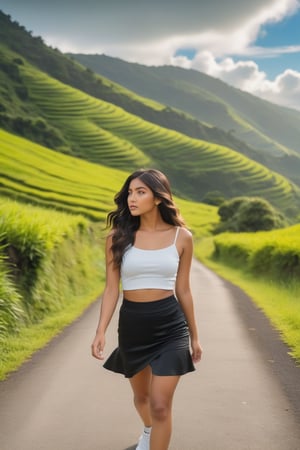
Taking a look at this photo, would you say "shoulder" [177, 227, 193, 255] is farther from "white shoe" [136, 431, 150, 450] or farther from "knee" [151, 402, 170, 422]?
"white shoe" [136, 431, 150, 450]

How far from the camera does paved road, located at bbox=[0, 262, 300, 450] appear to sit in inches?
208

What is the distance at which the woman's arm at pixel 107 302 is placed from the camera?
4.54m

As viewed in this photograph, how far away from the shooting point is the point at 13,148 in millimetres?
90750

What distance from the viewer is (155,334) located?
4348 millimetres

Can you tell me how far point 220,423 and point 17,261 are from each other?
7541mm

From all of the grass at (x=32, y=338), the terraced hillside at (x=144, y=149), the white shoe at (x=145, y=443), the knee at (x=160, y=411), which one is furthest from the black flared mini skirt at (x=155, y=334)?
the terraced hillside at (x=144, y=149)

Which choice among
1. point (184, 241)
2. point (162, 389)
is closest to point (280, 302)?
point (184, 241)

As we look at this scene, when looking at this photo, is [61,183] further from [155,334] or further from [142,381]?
[155,334]

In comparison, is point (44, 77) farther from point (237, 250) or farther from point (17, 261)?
point (17, 261)

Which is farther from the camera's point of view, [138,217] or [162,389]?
[138,217]

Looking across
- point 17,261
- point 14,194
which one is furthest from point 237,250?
point 14,194

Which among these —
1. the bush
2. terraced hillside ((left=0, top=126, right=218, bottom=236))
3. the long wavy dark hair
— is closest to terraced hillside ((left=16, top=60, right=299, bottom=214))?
terraced hillside ((left=0, top=126, right=218, bottom=236))

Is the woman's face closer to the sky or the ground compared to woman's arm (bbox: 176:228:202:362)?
closer to the sky

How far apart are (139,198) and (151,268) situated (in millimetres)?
543
